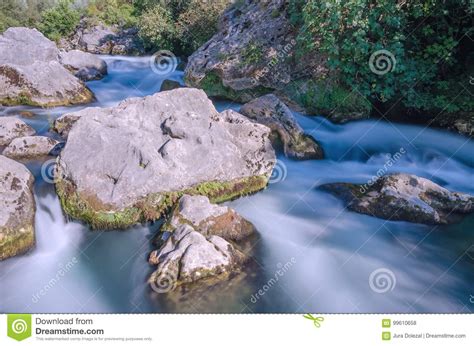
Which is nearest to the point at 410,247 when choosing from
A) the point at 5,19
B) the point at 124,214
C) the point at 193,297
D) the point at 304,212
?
the point at 304,212

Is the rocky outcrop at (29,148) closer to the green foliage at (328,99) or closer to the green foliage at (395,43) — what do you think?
the green foliage at (328,99)

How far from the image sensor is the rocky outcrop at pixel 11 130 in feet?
28.6

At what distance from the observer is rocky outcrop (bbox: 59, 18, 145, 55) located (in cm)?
1916

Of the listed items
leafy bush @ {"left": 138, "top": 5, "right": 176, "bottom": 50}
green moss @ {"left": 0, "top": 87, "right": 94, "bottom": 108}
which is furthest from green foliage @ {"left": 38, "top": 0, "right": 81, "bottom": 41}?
green moss @ {"left": 0, "top": 87, "right": 94, "bottom": 108}

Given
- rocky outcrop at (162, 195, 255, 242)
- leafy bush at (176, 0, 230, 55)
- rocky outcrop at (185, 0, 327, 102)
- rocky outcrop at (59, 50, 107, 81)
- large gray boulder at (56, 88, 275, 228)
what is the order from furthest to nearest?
leafy bush at (176, 0, 230, 55)
rocky outcrop at (59, 50, 107, 81)
rocky outcrop at (185, 0, 327, 102)
large gray boulder at (56, 88, 275, 228)
rocky outcrop at (162, 195, 255, 242)

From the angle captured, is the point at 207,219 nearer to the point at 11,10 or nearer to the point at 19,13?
the point at 19,13

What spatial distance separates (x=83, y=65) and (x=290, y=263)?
11768 millimetres

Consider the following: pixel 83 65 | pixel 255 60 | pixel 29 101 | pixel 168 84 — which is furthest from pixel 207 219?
pixel 83 65

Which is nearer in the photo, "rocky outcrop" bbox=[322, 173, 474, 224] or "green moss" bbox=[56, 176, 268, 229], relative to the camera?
"green moss" bbox=[56, 176, 268, 229]

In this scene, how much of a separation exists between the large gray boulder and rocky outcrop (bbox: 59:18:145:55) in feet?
39.3

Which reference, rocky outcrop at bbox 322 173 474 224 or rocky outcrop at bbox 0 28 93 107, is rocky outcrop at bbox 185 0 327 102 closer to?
rocky outcrop at bbox 0 28 93 107

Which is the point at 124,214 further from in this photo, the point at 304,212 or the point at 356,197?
the point at 356,197

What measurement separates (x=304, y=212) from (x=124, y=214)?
303cm

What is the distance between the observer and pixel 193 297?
5113mm
